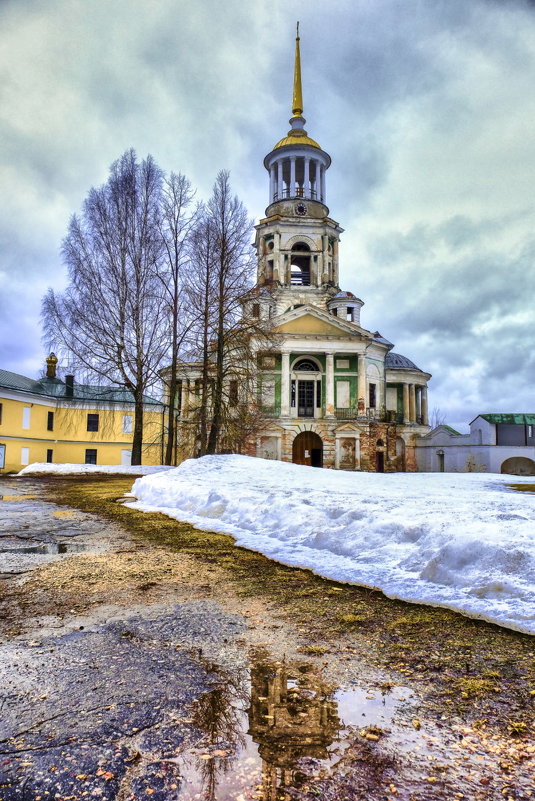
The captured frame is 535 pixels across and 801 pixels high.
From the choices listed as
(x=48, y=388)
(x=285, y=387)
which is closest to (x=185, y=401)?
(x=285, y=387)

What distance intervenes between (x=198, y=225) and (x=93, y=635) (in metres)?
19.3

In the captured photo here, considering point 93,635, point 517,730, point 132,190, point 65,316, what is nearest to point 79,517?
point 93,635

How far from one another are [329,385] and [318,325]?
4.13 meters

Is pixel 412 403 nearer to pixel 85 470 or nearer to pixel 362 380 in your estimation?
pixel 362 380

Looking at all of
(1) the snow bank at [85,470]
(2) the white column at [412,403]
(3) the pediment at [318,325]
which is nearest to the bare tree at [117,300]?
(1) the snow bank at [85,470]

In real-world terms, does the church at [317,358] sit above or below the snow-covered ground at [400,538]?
above

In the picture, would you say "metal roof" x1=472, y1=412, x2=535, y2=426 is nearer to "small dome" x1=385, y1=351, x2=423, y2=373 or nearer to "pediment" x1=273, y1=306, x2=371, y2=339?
"pediment" x1=273, y1=306, x2=371, y2=339

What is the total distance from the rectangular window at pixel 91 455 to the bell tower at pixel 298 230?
17.4 m

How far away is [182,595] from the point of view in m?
4.04

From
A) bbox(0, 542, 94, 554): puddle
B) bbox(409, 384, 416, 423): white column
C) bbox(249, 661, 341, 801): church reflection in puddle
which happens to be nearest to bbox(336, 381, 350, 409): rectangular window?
bbox(409, 384, 416, 423): white column

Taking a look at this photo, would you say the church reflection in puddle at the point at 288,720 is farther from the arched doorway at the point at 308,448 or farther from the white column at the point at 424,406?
the white column at the point at 424,406

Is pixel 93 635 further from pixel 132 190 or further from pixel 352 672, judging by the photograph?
pixel 132 190

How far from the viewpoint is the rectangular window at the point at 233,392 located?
18.6 m

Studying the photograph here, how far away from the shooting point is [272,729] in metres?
2.09
